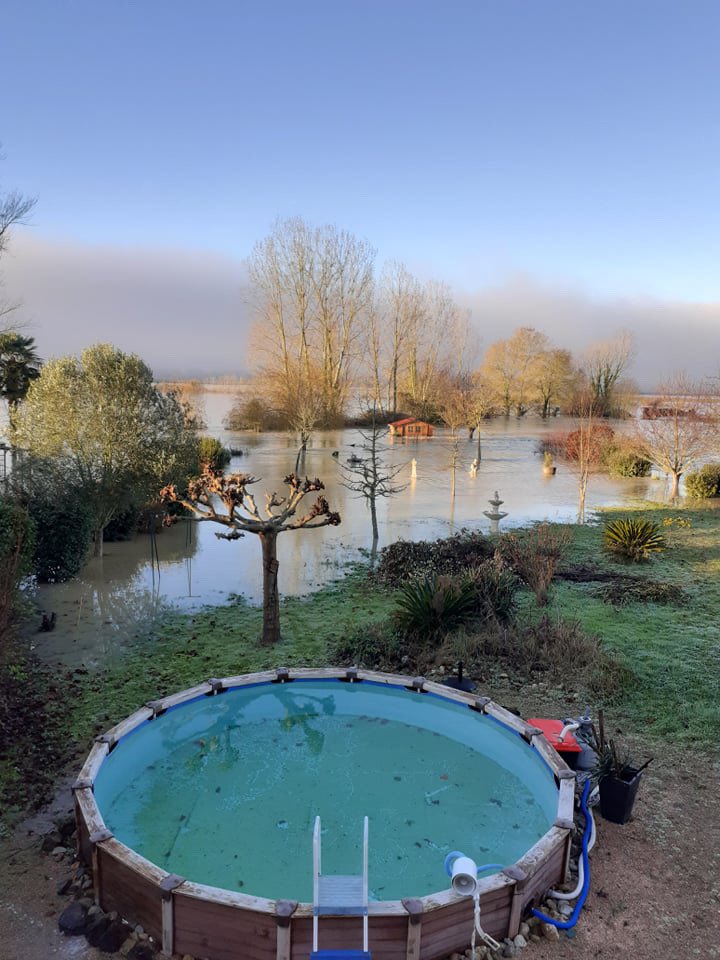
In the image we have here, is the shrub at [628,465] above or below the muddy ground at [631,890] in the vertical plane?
→ above

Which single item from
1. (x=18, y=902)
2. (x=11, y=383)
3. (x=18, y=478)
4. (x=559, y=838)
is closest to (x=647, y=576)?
(x=559, y=838)

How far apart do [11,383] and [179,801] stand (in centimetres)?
1973

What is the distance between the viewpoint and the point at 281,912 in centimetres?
325

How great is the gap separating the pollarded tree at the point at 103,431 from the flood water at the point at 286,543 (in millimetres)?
1632

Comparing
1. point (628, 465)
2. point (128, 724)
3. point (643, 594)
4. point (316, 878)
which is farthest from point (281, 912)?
point (628, 465)

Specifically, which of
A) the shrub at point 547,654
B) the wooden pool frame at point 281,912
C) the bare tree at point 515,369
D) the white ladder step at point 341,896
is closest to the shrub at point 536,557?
the shrub at point 547,654

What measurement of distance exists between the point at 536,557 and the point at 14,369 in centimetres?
1871

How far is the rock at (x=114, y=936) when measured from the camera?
3465mm

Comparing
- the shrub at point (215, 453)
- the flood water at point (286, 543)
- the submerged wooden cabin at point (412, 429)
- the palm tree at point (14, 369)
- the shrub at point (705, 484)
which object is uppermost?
the palm tree at point (14, 369)

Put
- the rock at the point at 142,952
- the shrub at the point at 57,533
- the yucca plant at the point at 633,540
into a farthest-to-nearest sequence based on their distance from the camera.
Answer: the yucca plant at the point at 633,540 < the shrub at the point at 57,533 < the rock at the point at 142,952

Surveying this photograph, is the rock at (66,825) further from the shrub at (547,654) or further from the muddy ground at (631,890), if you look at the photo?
the shrub at (547,654)

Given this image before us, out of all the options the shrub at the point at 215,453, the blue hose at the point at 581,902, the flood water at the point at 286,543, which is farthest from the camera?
the shrub at the point at 215,453

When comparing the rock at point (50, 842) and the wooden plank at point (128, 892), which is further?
the rock at point (50, 842)

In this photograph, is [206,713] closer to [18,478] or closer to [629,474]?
[18,478]
